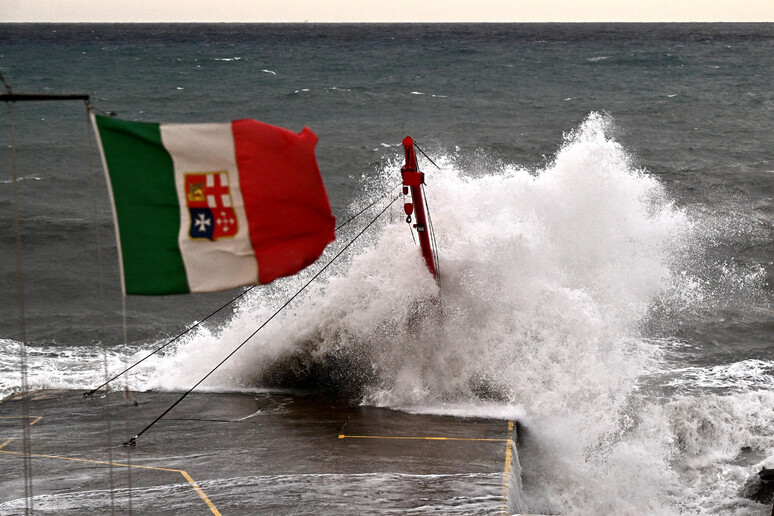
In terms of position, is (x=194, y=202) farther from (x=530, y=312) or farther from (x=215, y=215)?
(x=530, y=312)

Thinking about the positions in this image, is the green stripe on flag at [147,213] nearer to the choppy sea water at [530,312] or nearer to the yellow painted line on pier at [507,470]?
the choppy sea water at [530,312]

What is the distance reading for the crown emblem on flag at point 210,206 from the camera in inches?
344

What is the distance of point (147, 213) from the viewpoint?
8680 millimetres

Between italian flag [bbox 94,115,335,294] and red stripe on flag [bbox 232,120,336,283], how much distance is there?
0.04 ft

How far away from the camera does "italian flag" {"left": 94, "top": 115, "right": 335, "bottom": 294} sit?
28.0ft

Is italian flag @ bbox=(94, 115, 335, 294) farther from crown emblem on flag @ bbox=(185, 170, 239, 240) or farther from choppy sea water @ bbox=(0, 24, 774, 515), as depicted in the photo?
choppy sea water @ bbox=(0, 24, 774, 515)

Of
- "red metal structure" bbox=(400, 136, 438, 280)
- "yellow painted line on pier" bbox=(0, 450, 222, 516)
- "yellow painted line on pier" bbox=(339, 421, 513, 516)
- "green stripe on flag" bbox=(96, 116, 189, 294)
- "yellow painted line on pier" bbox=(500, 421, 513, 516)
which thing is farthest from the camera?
"red metal structure" bbox=(400, 136, 438, 280)

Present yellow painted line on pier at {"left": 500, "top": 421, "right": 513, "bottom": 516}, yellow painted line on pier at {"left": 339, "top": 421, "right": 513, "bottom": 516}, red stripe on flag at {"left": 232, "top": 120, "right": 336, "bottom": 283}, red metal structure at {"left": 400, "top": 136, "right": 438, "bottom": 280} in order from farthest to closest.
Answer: red metal structure at {"left": 400, "top": 136, "right": 438, "bottom": 280}, yellow painted line on pier at {"left": 339, "top": 421, "right": 513, "bottom": 516}, yellow painted line on pier at {"left": 500, "top": 421, "right": 513, "bottom": 516}, red stripe on flag at {"left": 232, "top": 120, "right": 336, "bottom": 283}

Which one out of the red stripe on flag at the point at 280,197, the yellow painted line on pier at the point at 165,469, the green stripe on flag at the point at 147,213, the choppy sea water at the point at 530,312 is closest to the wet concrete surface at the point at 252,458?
the yellow painted line on pier at the point at 165,469

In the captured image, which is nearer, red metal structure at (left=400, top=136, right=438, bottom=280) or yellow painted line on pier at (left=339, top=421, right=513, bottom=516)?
yellow painted line on pier at (left=339, top=421, right=513, bottom=516)

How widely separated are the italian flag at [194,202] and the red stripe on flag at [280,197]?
11 mm

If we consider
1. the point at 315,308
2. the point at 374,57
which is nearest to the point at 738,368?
the point at 315,308

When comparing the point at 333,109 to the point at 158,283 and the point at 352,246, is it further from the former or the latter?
the point at 158,283

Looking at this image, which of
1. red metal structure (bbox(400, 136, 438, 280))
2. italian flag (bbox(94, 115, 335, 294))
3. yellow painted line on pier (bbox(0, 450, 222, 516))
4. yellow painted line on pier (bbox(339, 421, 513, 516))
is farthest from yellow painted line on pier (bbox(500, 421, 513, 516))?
italian flag (bbox(94, 115, 335, 294))
